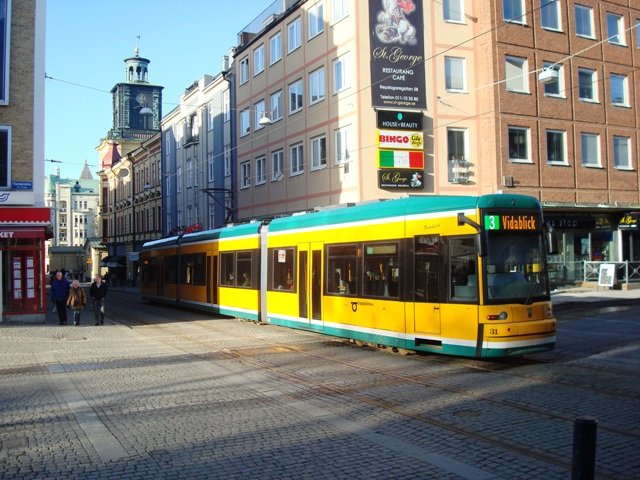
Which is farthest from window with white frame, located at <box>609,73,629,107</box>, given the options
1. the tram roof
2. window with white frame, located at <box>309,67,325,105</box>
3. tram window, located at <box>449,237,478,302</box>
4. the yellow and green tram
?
tram window, located at <box>449,237,478,302</box>

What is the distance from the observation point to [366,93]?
27.0 meters

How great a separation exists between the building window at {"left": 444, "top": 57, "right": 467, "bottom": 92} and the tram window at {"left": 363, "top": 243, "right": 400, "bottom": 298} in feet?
56.2

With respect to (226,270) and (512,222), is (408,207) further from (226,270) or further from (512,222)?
(226,270)

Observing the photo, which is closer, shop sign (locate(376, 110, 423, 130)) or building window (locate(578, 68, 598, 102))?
shop sign (locate(376, 110, 423, 130))

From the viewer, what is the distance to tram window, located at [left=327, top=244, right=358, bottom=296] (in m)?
14.0

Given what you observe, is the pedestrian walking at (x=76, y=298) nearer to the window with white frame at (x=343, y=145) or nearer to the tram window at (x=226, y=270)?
the tram window at (x=226, y=270)

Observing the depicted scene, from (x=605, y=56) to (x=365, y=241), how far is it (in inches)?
982

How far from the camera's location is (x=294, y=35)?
109 feet

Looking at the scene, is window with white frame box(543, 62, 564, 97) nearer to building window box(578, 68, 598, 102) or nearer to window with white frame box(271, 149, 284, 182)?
building window box(578, 68, 598, 102)

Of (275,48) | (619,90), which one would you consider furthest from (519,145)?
(275,48)

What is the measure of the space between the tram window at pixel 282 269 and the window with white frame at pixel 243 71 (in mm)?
23827

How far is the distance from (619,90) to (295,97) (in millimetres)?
16569

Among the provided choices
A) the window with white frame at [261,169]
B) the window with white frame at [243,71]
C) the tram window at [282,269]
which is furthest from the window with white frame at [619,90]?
the tram window at [282,269]

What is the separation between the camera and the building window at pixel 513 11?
2914 cm
